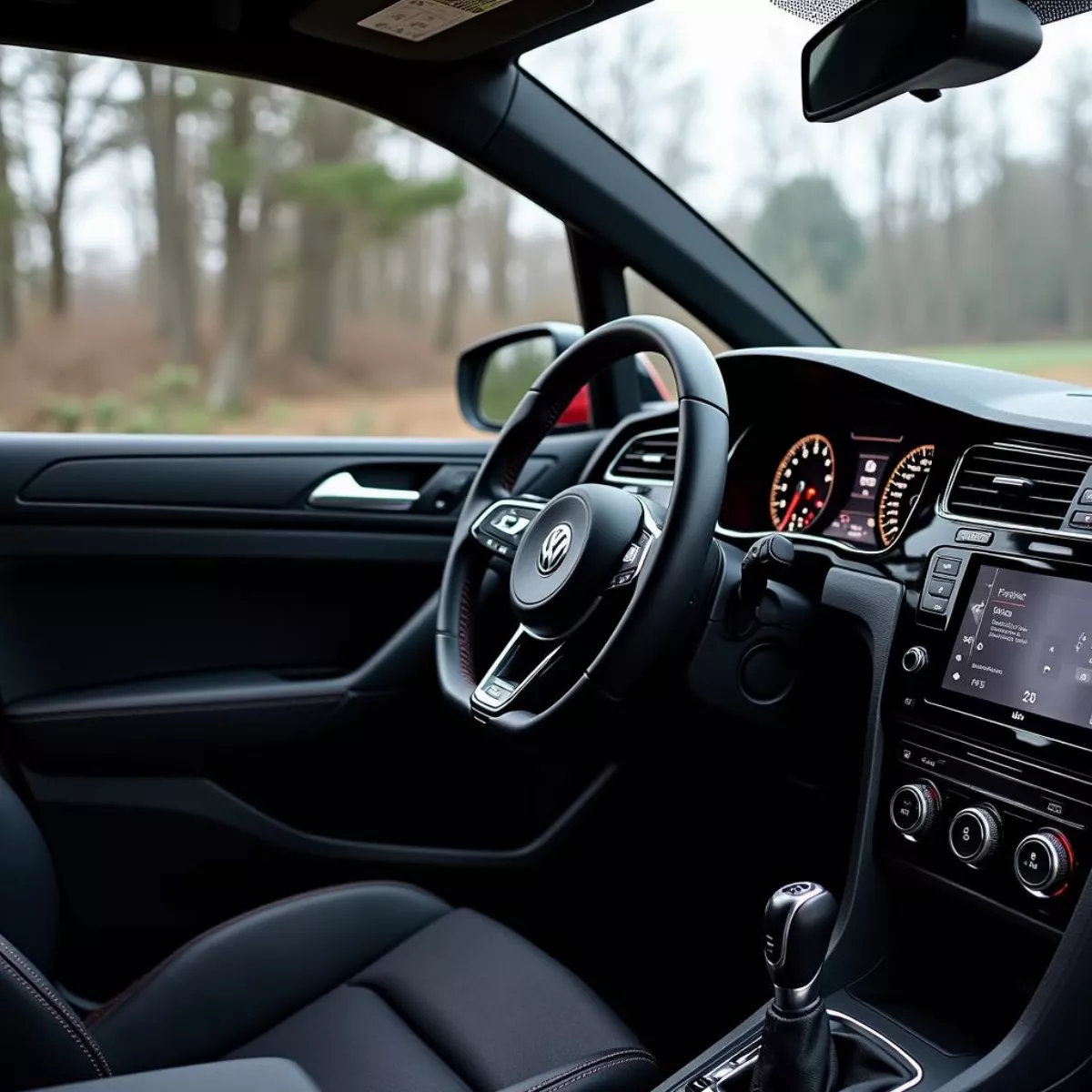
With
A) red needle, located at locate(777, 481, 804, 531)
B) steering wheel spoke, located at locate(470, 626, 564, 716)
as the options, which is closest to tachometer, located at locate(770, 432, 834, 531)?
red needle, located at locate(777, 481, 804, 531)

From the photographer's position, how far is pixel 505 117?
203 cm

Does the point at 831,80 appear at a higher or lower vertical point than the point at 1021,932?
higher

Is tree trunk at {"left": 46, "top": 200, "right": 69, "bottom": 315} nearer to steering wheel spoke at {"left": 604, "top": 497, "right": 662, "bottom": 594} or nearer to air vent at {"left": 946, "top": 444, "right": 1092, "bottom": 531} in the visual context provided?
steering wheel spoke at {"left": 604, "top": 497, "right": 662, "bottom": 594}

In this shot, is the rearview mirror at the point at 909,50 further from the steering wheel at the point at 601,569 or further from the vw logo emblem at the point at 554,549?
the vw logo emblem at the point at 554,549

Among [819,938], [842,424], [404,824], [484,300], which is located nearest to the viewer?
[819,938]

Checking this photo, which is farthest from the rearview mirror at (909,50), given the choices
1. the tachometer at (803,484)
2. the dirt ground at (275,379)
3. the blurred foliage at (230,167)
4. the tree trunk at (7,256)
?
the tree trunk at (7,256)

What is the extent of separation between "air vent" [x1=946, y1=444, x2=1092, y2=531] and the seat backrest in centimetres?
120

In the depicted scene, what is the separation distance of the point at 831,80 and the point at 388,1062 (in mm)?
1218

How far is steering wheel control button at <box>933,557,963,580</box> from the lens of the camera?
1.46 meters

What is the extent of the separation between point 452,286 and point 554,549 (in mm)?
1663

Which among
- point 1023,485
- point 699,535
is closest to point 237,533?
point 699,535

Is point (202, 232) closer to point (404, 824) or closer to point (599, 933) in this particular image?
point (404, 824)

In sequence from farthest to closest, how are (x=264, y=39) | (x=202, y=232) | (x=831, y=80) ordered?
(x=202, y=232) → (x=264, y=39) → (x=831, y=80)

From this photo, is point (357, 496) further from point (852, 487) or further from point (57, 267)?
point (57, 267)
